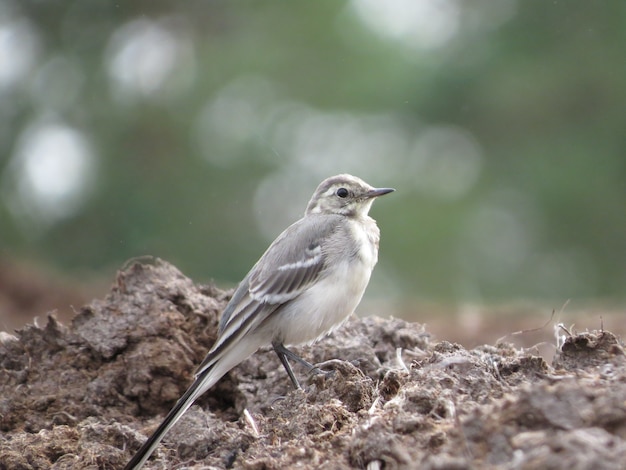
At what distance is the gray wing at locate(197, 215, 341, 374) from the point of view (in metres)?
6.27

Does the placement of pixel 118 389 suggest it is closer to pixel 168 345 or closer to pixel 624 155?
pixel 168 345

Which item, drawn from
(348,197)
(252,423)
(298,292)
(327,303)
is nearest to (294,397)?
(252,423)

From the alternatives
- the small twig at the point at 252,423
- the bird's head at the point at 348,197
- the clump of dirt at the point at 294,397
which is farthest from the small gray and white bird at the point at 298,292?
the small twig at the point at 252,423

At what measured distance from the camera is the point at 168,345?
254 inches

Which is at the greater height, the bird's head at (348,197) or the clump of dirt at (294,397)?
the bird's head at (348,197)

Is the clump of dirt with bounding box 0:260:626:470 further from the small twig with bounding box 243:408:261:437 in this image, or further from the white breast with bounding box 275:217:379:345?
the white breast with bounding box 275:217:379:345

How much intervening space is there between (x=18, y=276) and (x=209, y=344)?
351 inches

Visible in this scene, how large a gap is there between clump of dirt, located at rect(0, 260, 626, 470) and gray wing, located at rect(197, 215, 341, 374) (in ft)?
1.44

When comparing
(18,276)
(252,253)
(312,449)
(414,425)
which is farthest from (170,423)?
(252,253)

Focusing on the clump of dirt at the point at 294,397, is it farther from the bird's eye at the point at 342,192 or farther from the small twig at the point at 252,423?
the bird's eye at the point at 342,192

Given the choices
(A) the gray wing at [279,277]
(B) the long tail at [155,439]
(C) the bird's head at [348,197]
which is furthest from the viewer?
(C) the bird's head at [348,197]

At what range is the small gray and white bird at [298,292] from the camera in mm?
6133

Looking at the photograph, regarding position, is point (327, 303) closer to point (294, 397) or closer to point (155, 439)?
point (294, 397)

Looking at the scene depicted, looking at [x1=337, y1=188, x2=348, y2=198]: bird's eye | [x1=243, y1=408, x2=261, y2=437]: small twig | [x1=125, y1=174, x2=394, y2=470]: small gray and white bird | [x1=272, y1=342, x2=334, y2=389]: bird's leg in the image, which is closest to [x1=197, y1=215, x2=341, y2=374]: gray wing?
[x1=125, y1=174, x2=394, y2=470]: small gray and white bird
